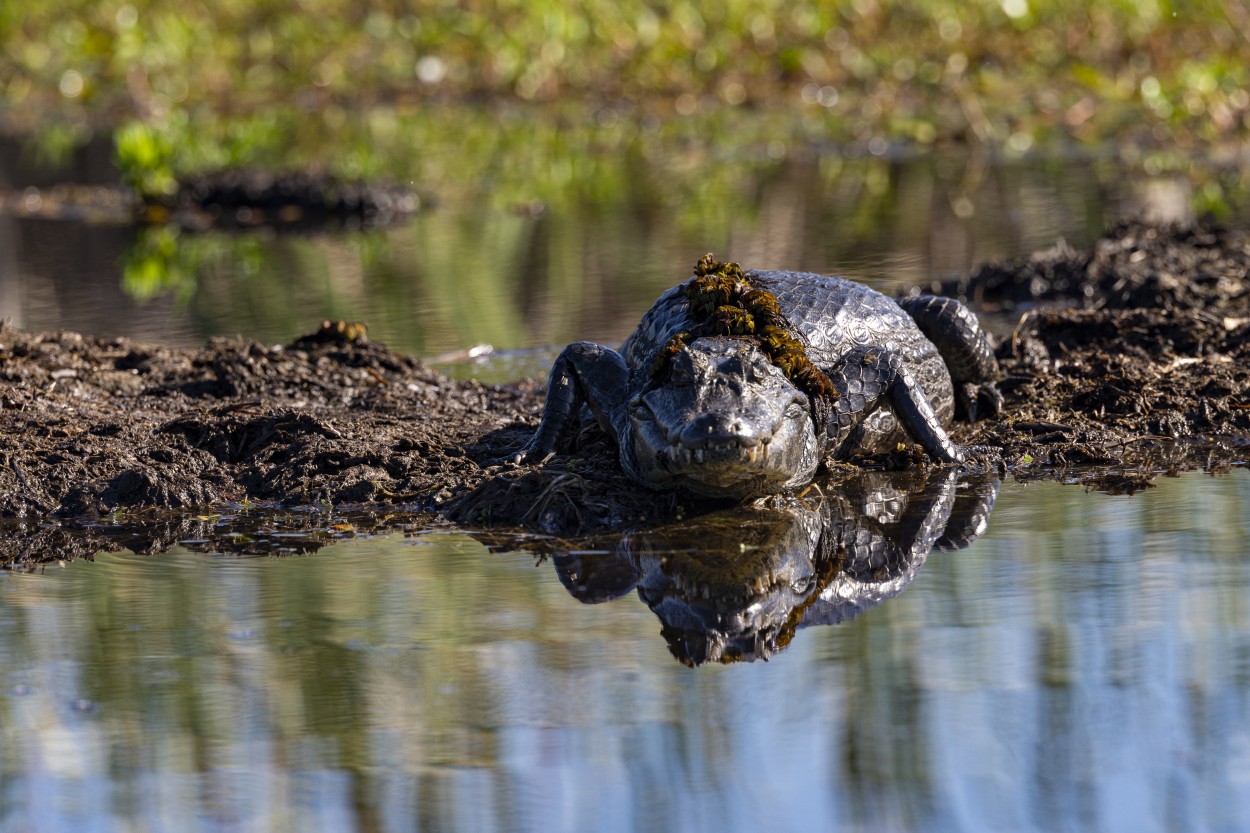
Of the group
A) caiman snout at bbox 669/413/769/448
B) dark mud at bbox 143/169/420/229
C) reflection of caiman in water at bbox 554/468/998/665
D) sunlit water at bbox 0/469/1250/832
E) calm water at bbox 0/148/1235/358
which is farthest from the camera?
dark mud at bbox 143/169/420/229

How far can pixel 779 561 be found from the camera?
16.3 ft

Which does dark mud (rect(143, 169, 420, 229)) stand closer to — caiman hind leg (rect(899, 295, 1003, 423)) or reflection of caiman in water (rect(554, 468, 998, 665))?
caiman hind leg (rect(899, 295, 1003, 423))

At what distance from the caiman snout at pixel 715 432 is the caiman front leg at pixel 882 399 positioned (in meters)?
0.83

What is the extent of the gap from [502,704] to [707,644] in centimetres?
63

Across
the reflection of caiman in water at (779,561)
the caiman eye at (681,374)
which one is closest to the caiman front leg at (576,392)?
the caiman eye at (681,374)

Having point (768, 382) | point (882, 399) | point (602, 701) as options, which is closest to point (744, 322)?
point (768, 382)

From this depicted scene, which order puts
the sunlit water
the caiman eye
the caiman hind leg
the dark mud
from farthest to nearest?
the dark mud
the caiman hind leg
the caiman eye
the sunlit water

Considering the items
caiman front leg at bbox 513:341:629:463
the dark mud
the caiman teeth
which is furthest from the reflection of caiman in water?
the dark mud

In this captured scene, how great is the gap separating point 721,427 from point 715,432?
0.03 meters

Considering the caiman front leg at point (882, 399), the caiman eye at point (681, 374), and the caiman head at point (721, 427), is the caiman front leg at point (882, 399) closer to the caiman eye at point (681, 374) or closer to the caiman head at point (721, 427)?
the caiman head at point (721, 427)

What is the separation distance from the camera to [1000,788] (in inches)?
135

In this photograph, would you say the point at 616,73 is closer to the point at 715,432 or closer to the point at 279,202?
the point at 279,202

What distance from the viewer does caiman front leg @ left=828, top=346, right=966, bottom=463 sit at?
589cm

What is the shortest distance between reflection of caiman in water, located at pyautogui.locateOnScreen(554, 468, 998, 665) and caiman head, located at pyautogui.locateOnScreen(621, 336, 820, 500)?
0.15 metres
